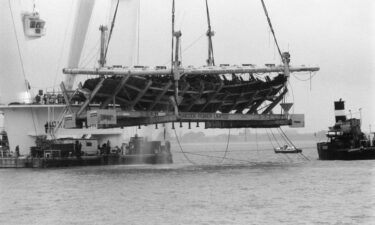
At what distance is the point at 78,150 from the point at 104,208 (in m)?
30.5

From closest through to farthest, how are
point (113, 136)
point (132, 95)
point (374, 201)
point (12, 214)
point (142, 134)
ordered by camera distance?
1. point (12, 214)
2. point (374, 201)
3. point (132, 95)
4. point (113, 136)
5. point (142, 134)

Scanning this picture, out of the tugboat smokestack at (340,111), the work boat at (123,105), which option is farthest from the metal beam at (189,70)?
the tugboat smokestack at (340,111)

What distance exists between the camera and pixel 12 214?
117 ft

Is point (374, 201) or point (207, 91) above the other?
point (207, 91)

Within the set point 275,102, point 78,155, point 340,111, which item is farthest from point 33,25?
point 340,111

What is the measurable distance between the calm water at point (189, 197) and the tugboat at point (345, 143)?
1805cm

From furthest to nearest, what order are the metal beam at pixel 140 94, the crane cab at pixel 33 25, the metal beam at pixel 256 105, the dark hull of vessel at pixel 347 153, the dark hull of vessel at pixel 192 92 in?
the dark hull of vessel at pixel 347 153
the crane cab at pixel 33 25
the metal beam at pixel 256 105
the dark hull of vessel at pixel 192 92
the metal beam at pixel 140 94

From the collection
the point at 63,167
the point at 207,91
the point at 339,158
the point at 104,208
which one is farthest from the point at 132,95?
the point at 339,158

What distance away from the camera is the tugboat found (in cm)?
7681

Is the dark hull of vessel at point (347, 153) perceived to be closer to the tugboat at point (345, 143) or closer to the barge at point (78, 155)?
the tugboat at point (345, 143)

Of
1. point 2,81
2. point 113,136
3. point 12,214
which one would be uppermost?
point 2,81

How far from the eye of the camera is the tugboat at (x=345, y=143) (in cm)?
7681

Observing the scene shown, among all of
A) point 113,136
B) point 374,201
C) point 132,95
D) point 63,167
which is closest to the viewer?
point 374,201

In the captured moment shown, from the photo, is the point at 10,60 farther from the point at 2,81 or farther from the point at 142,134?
the point at 142,134
